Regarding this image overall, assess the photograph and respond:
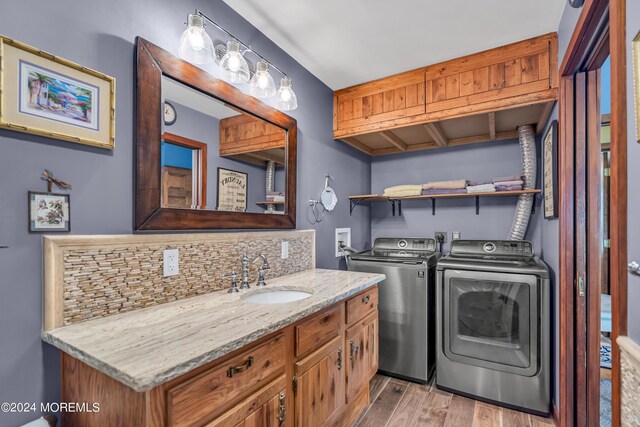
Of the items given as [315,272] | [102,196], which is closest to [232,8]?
[102,196]

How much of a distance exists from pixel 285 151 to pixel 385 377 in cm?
199

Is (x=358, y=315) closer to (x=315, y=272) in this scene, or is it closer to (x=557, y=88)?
(x=315, y=272)

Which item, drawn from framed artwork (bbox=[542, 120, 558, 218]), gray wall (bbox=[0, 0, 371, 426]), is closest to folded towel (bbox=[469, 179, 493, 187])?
framed artwork (bbox=[542, 120, 558, 218])

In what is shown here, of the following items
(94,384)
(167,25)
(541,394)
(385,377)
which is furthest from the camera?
(385,377)

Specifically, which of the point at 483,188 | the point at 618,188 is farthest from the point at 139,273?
the point at 483,188

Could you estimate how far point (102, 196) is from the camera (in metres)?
1.23

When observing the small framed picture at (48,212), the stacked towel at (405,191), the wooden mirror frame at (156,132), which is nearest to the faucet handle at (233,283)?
the wooden mirror frame at (156,132)

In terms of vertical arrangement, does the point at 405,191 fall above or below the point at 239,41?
below

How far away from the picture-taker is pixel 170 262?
4.75ft

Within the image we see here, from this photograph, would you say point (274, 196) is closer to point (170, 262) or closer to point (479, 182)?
point (170, 262)

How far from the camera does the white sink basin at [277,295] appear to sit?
5.79ft

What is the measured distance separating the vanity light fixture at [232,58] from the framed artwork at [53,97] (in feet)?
1.38

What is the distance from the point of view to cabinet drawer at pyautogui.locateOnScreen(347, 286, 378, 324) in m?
1.85

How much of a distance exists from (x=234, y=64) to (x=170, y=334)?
1385 millimetres
